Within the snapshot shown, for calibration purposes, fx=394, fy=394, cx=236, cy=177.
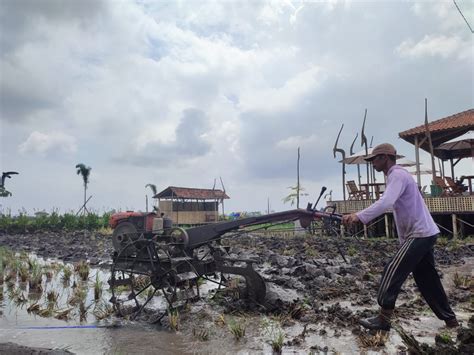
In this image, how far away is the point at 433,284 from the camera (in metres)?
4.08

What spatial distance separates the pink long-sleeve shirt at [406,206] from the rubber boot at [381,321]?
0.74m

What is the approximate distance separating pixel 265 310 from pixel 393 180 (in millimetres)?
2764

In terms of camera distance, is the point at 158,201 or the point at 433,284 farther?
the point at 158,201

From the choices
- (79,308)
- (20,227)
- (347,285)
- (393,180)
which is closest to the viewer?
(393,180)

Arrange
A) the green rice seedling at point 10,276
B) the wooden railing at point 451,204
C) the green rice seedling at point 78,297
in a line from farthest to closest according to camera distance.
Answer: the wooden railing at point 451,204
the green rice seedling at point 10,276
the green rice seedling at point 78,297

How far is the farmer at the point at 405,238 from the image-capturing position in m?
3.84

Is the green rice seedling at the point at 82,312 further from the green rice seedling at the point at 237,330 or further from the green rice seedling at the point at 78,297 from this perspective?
the green rice seedling at the point at 237,330

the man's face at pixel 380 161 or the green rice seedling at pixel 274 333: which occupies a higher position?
the man's face at pixel 380 161

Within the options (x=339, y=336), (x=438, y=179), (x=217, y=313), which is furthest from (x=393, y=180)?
(x=438, y=179)

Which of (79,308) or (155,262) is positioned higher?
(155,262)

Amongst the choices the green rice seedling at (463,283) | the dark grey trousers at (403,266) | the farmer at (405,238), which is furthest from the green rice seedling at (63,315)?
the green rice seedling at (463,283)

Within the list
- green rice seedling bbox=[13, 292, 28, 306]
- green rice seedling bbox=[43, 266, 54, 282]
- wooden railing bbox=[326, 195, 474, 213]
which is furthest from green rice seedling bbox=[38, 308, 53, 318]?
wooden railing bbox=[326, 195, 474, 213]

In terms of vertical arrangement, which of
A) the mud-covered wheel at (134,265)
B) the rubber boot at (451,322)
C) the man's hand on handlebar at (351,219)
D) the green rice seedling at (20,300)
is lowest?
the green rice seedling at (20,300)

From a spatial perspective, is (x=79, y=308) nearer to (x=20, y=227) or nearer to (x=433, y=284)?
(x=433, y=284)
